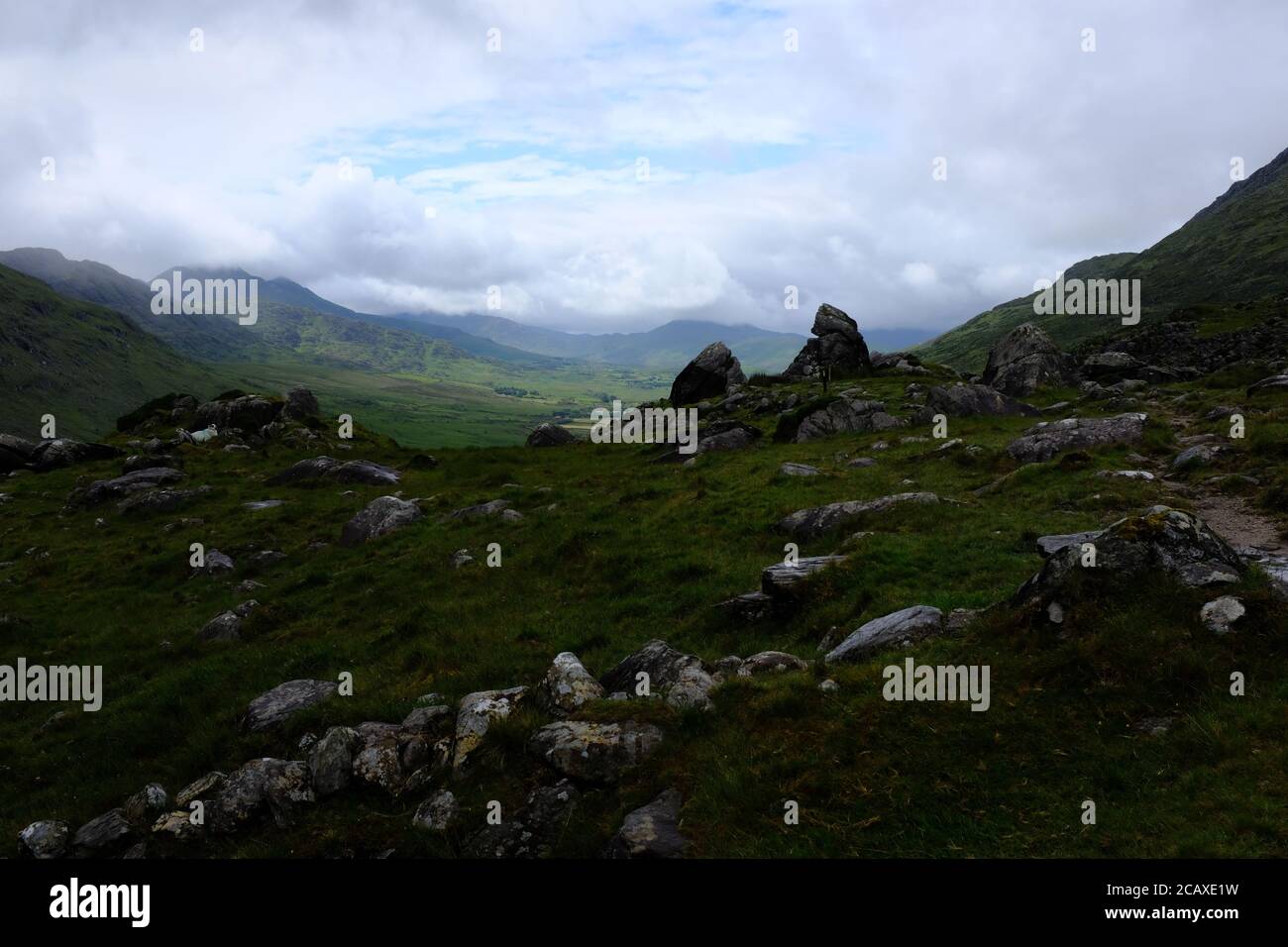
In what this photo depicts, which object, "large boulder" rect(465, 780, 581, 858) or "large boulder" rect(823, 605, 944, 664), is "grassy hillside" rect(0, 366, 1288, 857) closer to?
"large boulder" rect(465, 780, 581, 858)

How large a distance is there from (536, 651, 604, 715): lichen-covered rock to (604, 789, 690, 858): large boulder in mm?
3068

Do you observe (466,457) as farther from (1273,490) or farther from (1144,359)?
(1144,359)

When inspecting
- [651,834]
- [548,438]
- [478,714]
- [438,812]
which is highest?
[548,438]

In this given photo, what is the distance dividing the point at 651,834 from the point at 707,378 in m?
73.4

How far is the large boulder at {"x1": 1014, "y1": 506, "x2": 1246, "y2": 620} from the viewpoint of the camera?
1134 cm

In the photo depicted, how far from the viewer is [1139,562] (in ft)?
38.0

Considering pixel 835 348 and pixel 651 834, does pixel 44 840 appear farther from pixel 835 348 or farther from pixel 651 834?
pixel 835 348

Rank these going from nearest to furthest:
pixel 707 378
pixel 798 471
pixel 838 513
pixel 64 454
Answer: pixel 838 513, pixel 798 471, pixel 64 454, pixel 707 378

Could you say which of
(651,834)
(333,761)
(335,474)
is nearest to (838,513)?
(651,834)

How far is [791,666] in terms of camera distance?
1333 cm

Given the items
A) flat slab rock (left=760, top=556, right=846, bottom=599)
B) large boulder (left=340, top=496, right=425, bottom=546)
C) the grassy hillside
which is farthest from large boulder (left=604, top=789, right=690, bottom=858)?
large boulder (left=340, top=496, right=425, bottom=546)
